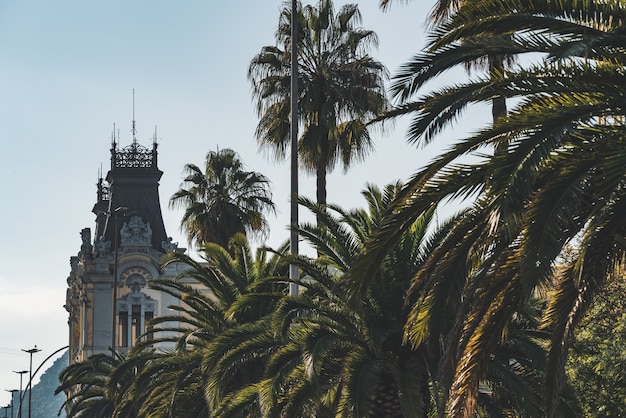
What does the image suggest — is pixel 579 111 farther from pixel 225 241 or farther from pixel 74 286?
pixel 74 286

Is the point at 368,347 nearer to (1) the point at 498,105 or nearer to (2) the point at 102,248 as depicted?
(1) the point at 498,105

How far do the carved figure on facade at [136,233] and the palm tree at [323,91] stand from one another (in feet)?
204

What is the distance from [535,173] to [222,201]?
125 feet

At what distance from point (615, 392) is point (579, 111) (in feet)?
49.8

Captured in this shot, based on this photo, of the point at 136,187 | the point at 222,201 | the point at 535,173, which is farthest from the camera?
the point at 136,187

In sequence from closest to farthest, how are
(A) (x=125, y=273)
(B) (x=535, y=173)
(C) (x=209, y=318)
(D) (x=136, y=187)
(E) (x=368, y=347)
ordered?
(B) (x=535, y=173) → (E) (x=368, y=347) → (C) (x=209, y=318) → (A) (x=125, y=273) → (D) (x=136, y=187)

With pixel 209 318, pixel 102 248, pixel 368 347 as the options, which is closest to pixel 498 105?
pixel 368 347

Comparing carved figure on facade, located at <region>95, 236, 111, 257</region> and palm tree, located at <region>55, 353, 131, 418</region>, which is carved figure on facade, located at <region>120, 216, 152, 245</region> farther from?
palm tree, located at <region>55, 353, 131, 418</region>

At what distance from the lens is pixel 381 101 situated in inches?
1508

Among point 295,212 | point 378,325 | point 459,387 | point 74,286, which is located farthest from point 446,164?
point 74,286

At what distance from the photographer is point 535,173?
48.9 feet

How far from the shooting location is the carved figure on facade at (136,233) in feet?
331

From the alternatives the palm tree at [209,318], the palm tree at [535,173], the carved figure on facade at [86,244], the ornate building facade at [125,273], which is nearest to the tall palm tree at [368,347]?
the palm tree at [209,318]

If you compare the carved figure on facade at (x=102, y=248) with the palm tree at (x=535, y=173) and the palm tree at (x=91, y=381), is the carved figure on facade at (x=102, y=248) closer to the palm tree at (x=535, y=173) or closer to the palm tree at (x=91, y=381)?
the palm tree at (x=91, y=381)
